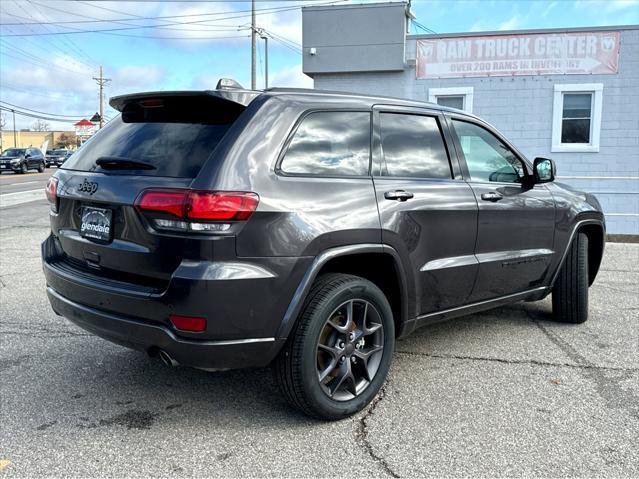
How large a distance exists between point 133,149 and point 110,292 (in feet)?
2.60

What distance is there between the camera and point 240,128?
3000 mm

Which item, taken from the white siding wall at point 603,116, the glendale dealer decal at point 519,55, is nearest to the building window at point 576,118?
the white siding wall at point 603,116

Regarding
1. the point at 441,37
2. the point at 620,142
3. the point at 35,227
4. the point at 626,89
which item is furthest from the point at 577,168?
the point at 35,227

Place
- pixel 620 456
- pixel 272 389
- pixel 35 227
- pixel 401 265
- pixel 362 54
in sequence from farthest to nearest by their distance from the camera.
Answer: pixel 362 54 < pixel 35 227 < pixel 272 389 < pixel 401 265 < pixel 620 456

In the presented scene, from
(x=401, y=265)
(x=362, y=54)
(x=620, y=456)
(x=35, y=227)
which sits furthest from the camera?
(x=362, y=54)

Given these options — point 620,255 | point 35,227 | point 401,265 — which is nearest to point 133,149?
point 401,265

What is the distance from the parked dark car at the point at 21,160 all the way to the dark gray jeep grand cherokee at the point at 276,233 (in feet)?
120

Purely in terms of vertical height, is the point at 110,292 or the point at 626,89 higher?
the point at 626,89

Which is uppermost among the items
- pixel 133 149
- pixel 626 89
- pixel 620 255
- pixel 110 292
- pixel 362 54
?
pixel 362 54

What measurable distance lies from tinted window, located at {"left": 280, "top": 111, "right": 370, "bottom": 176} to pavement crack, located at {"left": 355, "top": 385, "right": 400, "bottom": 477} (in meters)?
1.36

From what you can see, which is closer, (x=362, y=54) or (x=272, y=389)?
(x=272, y=389)

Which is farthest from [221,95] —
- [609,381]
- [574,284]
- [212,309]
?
[574,284]

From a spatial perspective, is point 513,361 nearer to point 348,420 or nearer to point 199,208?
point 348,420

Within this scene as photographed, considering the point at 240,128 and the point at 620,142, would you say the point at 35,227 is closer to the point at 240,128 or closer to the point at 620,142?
the point at 240,128
